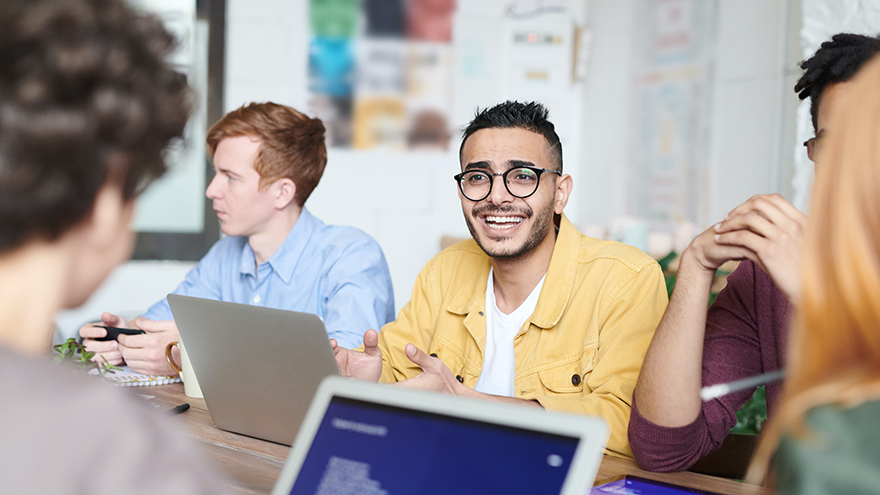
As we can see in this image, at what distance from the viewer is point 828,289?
590mm

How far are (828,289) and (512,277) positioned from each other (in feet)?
3.88

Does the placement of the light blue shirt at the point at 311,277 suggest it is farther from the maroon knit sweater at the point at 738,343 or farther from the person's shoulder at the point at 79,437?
the person's shoulder at the point at 79,437

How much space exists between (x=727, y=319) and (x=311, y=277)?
1153 mm

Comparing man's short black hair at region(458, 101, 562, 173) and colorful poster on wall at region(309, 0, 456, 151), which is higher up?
colorful poster on wall at region(309, 0, 456, 151)

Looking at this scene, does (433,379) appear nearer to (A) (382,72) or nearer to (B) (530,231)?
(B) (530,231)

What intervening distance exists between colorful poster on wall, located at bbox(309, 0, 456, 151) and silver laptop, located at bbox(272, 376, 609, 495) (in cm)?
334

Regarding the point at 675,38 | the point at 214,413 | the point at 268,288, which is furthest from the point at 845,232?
the point at 675,38

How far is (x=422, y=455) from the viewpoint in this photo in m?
0.69

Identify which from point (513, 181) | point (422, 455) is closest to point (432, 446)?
point (422, 455)

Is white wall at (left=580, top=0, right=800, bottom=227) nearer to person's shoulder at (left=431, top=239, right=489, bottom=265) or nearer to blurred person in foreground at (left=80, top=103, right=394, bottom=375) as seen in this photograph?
person's shoulder at (left=431, top=239, right=489, bottom=265)

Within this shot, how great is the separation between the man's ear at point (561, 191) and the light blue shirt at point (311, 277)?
55cm

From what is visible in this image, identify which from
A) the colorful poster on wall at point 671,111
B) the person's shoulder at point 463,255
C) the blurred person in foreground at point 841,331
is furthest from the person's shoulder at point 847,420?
the colorful poster on wall at point 671,111

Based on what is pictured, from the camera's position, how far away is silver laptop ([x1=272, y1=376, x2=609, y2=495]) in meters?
0.64

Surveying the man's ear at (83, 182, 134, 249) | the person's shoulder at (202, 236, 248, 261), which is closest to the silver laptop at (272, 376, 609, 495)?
the man's ear at (83, 182, 134, 249)
